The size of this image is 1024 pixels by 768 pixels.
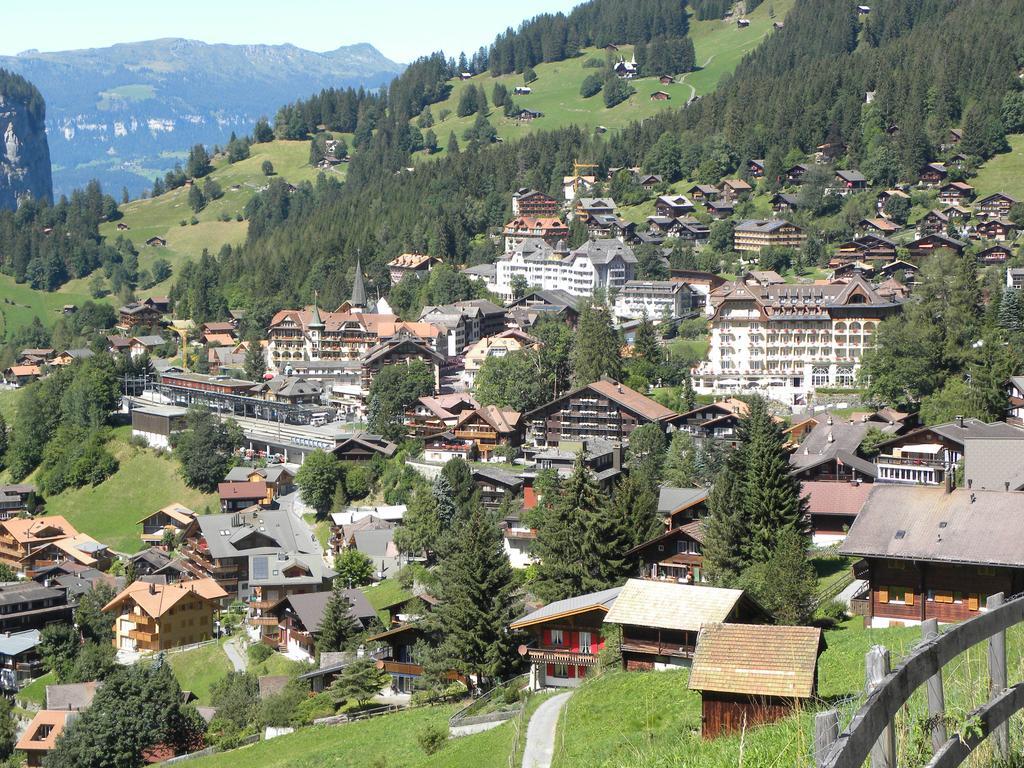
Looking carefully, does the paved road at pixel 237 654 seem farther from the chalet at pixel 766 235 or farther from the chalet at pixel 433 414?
the chalet at pixel 766 235

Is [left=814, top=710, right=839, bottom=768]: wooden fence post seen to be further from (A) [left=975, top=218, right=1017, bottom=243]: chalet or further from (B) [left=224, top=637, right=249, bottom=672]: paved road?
(A) [left=975, top=218, right=1017, bottom=243]: chalet

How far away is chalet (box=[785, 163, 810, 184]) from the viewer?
123m

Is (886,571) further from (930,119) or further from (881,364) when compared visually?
(930,119)

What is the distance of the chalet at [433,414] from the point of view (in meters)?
82.2

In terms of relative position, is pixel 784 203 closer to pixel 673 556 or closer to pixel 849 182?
pixel 849 182

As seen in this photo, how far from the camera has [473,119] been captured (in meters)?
199

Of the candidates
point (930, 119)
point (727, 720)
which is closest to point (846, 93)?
point (930, 119)

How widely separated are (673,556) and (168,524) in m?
45.0

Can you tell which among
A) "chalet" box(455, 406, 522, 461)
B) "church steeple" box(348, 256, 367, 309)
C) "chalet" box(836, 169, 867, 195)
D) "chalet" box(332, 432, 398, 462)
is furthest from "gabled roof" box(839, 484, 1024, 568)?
"chalet" box(836, 169, 867, 195)

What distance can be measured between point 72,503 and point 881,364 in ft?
182

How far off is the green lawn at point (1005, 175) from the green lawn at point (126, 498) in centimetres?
7172

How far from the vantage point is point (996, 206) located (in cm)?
10869

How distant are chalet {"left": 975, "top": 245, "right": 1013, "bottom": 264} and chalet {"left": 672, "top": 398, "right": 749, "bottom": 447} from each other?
33468mm

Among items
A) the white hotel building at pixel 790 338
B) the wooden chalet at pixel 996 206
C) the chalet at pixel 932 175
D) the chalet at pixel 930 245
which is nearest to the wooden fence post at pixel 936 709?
the white hotel building at pixel 790 338
